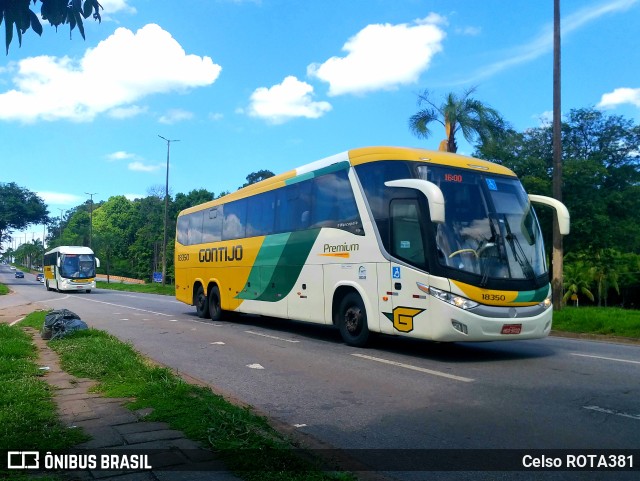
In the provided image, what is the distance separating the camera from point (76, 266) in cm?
4197

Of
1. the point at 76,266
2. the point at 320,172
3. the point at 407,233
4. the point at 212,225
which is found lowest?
the point at 76,266

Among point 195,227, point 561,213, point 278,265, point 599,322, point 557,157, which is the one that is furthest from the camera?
point 195,227

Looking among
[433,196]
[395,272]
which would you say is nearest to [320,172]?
[395,272]

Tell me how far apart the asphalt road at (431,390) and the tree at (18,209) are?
182ft

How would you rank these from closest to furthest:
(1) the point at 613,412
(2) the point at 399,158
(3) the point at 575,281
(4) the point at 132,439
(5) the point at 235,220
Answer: (4) the point at 132,439, (1) the point at 613,412, (2) the point at 399,158, (5) the point at 235,220, (3) the point at 575,281

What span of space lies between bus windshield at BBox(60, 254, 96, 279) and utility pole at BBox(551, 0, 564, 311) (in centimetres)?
3477

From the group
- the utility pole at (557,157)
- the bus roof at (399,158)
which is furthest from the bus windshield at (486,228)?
the utility pole at (557,157)

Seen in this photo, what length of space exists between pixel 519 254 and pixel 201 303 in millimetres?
12025

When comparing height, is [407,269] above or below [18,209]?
below

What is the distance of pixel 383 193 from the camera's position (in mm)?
10359

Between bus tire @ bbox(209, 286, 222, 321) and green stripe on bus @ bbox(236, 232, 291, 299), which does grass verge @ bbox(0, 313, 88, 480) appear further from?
bus tire @ bbox(209, 286, 222, 321)

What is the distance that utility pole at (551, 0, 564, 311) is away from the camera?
Result: 56.2 ft

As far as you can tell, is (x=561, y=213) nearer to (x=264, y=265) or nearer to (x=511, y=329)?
(x=511, y=329)

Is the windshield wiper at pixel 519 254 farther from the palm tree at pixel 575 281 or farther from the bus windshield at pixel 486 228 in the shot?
the palm tree at pixel 575 281
